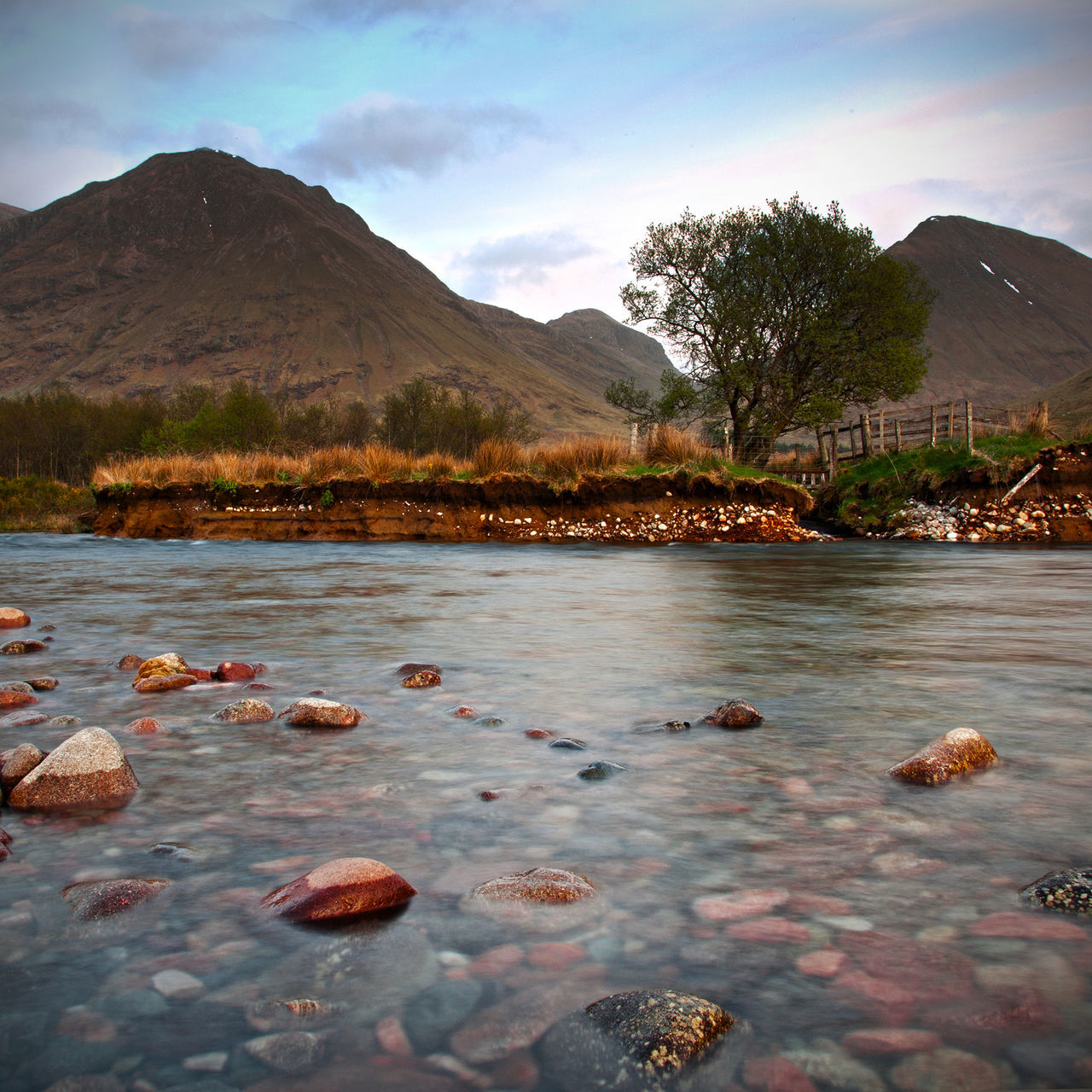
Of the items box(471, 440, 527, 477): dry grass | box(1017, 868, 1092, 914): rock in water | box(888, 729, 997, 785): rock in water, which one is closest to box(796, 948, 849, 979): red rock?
box(1017, 868, 1092, 914): rock in water

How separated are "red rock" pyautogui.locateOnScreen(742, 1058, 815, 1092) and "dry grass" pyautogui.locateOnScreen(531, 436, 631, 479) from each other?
714 inches

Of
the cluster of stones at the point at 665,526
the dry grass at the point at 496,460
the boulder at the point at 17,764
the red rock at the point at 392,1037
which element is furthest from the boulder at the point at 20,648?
the dry grass at the point at 496,460

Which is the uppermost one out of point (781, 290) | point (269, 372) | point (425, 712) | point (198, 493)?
point (269, 372)

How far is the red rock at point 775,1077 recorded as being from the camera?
1266 millimetres

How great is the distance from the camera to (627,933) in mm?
1755

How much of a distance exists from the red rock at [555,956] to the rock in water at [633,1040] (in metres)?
0.18

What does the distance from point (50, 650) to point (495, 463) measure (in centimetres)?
1475

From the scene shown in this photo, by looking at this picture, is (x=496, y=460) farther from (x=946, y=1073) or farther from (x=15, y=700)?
(x=946, y=1073)

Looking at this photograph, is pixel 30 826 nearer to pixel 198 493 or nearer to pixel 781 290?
pixel 198 493

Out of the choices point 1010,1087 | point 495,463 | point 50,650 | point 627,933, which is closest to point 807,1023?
point 1010,1087

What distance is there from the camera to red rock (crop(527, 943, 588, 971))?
1631 millimetres

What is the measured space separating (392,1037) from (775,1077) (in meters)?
0.68

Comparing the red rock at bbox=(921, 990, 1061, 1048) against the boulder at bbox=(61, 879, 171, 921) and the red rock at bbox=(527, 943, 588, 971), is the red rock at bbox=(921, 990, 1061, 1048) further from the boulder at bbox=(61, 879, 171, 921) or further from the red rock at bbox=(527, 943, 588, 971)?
the boulder at bbox=(61, 879, 171, 921)

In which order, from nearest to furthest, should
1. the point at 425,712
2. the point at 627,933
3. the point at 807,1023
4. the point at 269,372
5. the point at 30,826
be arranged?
the point at 807,1023 < the point at 627,933 < the point at 30,826 < the point at 425,712 < the point at 269,372
